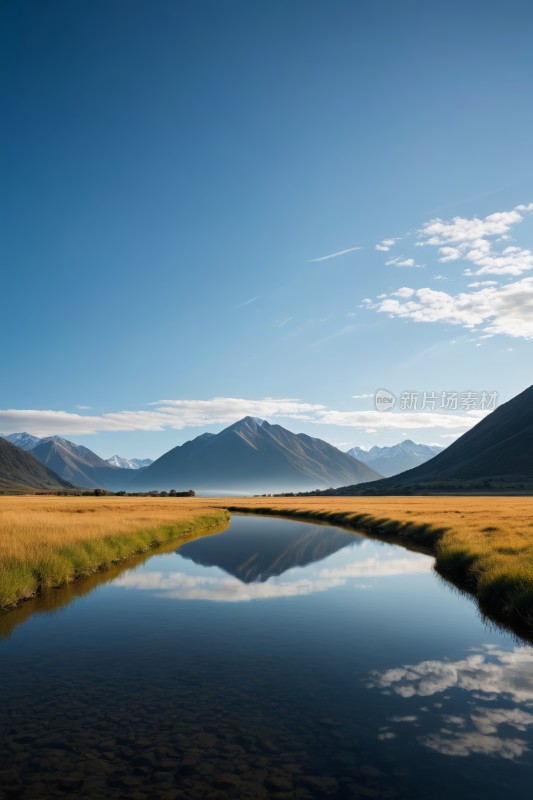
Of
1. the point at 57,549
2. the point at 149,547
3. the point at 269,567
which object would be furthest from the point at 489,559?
the point at 149,547

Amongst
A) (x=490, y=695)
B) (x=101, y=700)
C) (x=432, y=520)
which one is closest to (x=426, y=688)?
(x=490, y=695)

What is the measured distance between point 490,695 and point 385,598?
41.1 feet

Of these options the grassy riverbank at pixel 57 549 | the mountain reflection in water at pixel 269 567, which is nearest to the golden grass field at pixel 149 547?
the grassy riverbank at pixel 57 549

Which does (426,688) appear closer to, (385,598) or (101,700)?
(101,700)

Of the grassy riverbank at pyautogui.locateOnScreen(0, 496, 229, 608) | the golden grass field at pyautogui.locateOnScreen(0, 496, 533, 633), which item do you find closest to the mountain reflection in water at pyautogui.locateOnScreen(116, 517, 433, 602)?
the grassy riverbank at pyautogui.locateOnScreen(0, 496, 229, 608)

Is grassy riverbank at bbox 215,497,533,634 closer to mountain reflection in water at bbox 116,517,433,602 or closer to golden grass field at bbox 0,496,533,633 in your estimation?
golden grass field at bbox 0,496,533,633

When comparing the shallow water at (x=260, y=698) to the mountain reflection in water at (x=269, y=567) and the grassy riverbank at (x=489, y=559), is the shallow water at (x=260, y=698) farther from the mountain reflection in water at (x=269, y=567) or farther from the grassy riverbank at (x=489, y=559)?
the mountain reflection in water at (x=269, y=567)

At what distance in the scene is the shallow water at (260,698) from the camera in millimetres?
9336

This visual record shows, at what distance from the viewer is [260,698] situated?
506 inches

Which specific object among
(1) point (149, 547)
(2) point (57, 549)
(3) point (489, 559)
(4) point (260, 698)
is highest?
(3) point (489, 559)

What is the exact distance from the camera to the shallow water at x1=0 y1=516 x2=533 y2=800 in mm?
9336

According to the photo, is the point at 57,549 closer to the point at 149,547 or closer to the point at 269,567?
the point at 269,567

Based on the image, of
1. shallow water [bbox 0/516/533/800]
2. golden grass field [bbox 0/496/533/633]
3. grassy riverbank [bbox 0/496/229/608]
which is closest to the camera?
shallow water [bbox 0/516/533/800]

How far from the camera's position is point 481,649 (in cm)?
1722
